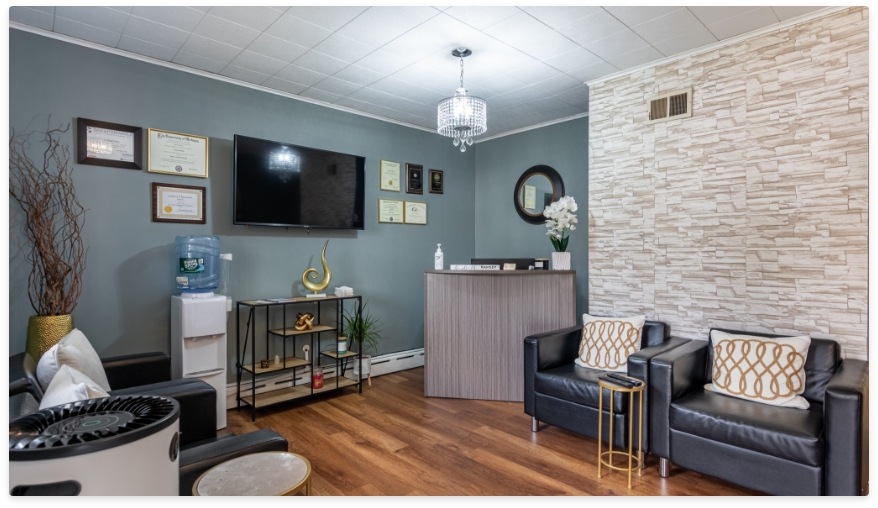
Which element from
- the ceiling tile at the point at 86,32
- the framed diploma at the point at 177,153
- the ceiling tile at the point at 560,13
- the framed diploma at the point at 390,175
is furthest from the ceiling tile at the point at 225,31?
the framed diploma at the point at 390,175

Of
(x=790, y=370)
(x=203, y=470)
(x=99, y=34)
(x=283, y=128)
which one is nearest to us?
(x=203, y=470)

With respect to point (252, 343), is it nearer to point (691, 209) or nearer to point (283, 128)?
point (283, 128)

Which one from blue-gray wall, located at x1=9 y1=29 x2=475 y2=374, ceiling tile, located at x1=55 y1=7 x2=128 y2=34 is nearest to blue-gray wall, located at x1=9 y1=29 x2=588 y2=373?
blue-gray wall, located at x1=9 y1=29 x2=475 y2=374

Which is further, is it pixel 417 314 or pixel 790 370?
pixel 417 314

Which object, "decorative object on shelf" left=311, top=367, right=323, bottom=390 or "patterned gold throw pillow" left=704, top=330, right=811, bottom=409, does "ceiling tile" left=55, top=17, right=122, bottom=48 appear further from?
"patterned gold throw pillow" left=704, top=330, right=811, bottom=409

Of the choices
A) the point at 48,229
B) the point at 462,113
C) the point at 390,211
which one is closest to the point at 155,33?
the point at 48,229

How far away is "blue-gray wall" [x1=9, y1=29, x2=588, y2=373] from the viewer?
2977 mm

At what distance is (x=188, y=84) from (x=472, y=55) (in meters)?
2.14

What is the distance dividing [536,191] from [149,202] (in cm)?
351

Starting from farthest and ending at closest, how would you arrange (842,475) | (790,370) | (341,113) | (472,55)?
(341,113), (472,55), (790,370), (842,475)

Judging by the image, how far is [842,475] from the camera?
1.98m

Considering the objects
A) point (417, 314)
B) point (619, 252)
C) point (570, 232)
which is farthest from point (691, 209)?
point (417, 314)

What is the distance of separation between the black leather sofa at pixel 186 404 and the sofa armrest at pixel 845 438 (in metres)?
2.31

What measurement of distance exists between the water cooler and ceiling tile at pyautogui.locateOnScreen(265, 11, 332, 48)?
1582mm
